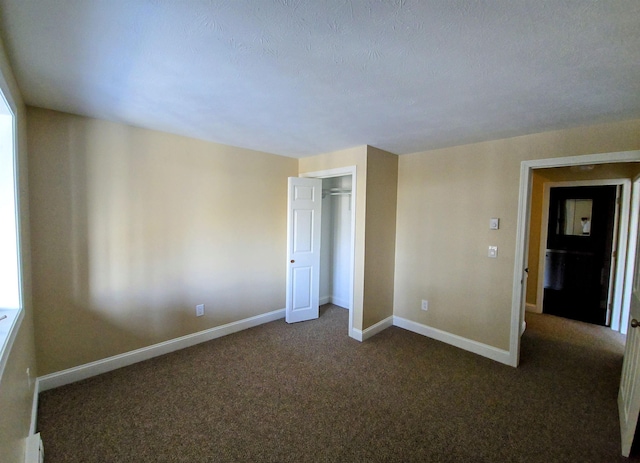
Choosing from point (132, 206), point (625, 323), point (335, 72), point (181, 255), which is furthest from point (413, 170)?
point (625, 323)

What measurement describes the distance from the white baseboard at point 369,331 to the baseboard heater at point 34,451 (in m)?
2.74

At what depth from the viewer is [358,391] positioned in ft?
7.70

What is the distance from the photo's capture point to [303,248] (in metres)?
3.89

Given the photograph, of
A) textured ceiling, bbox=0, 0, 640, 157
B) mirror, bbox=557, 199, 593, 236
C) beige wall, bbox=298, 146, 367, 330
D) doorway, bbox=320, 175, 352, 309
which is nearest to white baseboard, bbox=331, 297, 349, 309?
doorway, bbox=320, 175, 352, 309

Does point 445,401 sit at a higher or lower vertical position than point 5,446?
lower

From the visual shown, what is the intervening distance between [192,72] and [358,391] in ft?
8.87

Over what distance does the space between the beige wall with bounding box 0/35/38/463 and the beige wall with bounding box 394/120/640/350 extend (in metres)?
3.59

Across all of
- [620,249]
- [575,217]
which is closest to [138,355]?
[620,249]

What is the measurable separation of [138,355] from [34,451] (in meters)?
1.16

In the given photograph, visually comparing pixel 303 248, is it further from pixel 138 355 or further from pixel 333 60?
pixel 333 60

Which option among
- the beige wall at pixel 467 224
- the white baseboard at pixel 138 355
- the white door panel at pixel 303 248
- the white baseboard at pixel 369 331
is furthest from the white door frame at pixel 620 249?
the white baseboard at pixel 138 355

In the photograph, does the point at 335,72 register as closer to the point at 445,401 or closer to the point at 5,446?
the point at 5,446

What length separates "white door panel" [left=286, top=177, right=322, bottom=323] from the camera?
377 centimetres

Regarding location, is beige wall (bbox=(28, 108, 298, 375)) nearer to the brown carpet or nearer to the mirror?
the brown carpet
